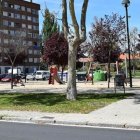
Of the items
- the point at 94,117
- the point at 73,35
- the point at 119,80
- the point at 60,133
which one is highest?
the point at 73,35

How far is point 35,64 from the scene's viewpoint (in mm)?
125938

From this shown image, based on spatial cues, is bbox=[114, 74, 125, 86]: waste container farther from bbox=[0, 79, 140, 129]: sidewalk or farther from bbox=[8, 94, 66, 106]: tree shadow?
bbox=[0, 79, 140, 129]: sidewalk

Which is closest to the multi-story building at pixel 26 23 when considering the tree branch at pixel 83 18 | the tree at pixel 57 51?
the tree at pixel 57 51

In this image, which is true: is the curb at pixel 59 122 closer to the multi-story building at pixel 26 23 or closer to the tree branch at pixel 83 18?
the tree branch at pixel 83 18

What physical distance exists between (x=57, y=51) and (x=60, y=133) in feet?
157

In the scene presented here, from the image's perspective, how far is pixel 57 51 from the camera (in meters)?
59.8

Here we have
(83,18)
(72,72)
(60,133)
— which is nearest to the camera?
(60,133)

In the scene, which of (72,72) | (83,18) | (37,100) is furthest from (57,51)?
(83,18)

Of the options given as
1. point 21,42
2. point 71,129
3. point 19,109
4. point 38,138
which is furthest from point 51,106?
point 21,42

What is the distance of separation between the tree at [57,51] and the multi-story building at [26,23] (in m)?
53.1

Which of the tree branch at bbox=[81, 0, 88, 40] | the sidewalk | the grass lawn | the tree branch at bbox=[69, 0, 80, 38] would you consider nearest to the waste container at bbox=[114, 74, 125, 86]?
the grass lawn

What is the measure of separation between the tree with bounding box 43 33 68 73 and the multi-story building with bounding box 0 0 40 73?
174 feet

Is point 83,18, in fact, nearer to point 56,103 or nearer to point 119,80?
point 56,103

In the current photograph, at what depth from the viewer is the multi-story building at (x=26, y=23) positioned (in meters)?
116
